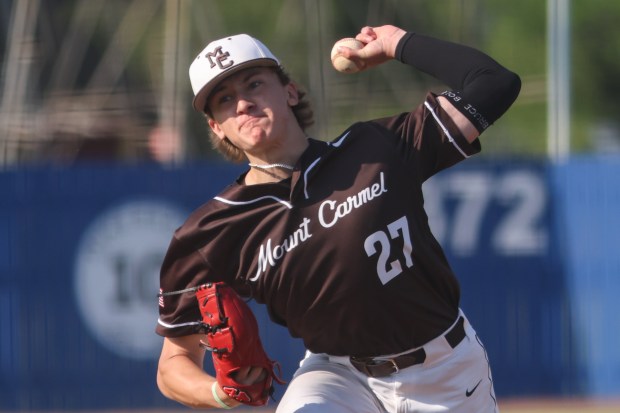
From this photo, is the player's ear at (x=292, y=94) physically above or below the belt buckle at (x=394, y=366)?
above

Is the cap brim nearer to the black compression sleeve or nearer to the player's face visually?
the player's face

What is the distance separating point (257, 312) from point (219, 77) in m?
5.87

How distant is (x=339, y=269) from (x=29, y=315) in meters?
6.53

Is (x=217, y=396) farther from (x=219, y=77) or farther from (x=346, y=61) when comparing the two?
(x=346, y=61)

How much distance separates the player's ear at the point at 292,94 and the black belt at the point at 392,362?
95 centimetres

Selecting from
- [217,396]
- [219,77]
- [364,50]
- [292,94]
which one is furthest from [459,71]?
[217,396]

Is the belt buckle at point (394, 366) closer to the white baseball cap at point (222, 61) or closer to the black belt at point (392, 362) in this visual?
the black belt at point (392, 362)

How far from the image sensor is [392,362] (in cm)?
390

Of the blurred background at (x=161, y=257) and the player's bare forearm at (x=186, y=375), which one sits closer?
the player's bare forearm at (x=186, y=375)

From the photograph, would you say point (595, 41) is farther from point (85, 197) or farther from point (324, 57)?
point (85, 197)

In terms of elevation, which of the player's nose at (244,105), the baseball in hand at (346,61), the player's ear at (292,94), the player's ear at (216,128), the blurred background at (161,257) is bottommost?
the blurred background at (161,257)

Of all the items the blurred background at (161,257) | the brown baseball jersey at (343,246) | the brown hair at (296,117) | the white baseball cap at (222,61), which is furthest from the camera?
the blurred background at (161,257)

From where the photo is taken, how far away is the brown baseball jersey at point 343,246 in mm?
3818

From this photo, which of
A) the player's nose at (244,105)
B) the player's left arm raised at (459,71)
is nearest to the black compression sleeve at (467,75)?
the player's left arm raised at (459,71)
